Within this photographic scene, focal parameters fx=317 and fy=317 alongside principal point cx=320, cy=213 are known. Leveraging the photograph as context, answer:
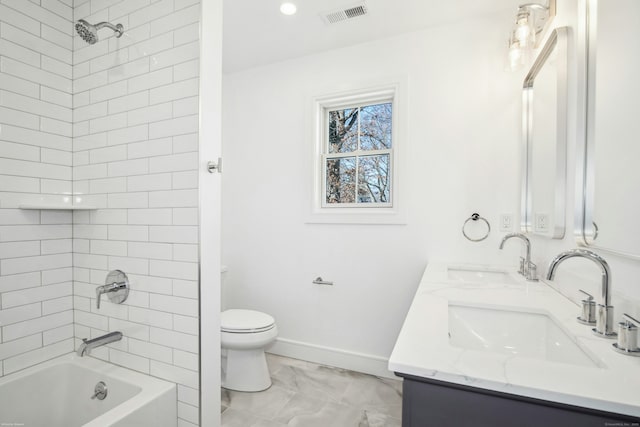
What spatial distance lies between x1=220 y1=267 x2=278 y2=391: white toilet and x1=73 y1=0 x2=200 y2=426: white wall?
0.63 m

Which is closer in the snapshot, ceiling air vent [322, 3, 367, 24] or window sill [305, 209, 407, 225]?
ceiling air vent [322, 3, 367, 24]

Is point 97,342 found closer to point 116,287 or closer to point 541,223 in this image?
point 116,287

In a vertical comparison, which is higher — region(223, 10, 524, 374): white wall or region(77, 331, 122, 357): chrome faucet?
region(223, 10, 524, 374): white wall

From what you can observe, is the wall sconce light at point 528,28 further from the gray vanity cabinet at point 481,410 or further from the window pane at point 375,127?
the gray vanity cabinet at point 481,410

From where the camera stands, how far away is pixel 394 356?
30.3 inches

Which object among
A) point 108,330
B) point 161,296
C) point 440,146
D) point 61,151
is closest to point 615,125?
point 440,146

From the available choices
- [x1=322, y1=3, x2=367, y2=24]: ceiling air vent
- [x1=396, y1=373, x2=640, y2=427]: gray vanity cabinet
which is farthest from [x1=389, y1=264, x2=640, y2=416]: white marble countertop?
[x1=322, y1=3, x2=367, y2=24]: ceiling air vent

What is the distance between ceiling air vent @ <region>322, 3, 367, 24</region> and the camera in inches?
82.3

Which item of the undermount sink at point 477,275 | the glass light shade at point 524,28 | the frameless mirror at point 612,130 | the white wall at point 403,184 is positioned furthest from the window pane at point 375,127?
the frameless mirror at point 612,130

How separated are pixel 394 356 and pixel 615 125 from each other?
3.41ft

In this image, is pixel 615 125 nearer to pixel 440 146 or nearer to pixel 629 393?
pixel 629 393

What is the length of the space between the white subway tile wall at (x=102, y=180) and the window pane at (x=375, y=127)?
5.15 feet

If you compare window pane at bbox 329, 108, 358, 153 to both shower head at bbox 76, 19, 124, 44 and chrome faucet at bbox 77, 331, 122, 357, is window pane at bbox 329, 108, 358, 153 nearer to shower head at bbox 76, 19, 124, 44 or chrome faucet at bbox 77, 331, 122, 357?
shower head at bbox 76, 19, 124, 44

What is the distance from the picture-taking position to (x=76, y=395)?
1.59 meters
